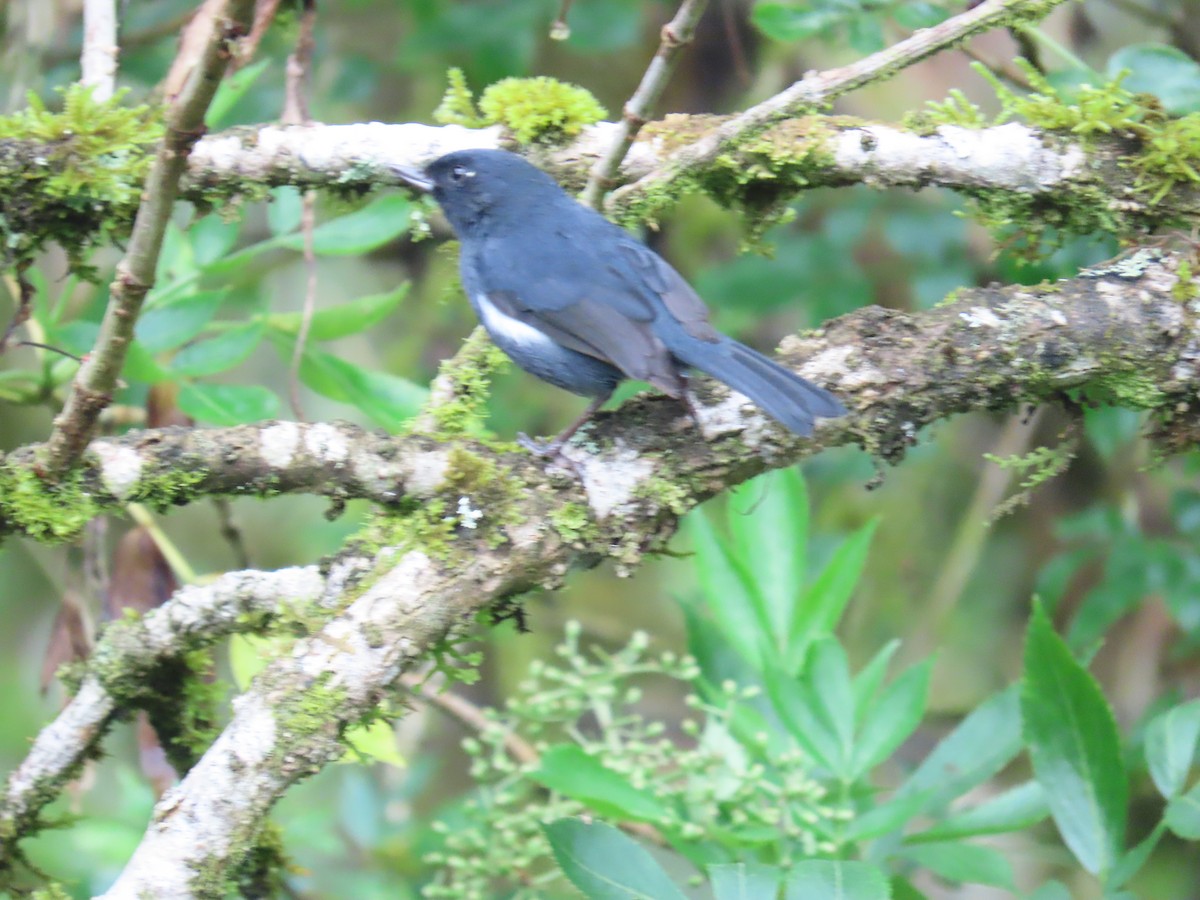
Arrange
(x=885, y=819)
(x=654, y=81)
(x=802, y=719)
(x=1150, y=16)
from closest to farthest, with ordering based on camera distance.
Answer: (x=654, y=81) → (x=885, y=819) → (x=802, y=719) → (x=1150, y=16)

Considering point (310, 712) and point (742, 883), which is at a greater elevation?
point (310, 712)

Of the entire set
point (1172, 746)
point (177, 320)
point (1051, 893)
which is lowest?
point (1051, 893)

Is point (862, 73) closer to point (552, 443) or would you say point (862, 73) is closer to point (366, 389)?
point (552, 443)

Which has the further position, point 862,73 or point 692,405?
point 692,405

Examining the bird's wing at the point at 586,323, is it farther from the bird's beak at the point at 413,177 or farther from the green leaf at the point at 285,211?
the green leaf at the point at 285,211

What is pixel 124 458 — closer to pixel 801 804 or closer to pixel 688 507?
pixel 688 507

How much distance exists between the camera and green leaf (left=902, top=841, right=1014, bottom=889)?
253 centimetres

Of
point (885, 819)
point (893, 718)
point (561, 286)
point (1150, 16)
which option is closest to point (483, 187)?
point (561, 286)

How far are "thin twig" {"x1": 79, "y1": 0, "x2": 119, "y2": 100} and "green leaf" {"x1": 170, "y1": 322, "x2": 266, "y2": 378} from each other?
0.57m

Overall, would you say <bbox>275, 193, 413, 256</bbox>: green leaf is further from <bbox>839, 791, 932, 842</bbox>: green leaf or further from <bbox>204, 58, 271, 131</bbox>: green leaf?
<bbox>839, 791, 932, 842</bbox>: green leaf

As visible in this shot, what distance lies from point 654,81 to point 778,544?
1316 mm

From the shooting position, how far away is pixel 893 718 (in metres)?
2.60

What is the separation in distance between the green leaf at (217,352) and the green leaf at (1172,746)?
2044 millimetres

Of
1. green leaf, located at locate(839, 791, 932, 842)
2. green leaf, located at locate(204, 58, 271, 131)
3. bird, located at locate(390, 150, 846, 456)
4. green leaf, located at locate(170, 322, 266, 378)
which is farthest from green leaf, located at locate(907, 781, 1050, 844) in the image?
green leaf, located at locate(204, 58, 271, 131)
